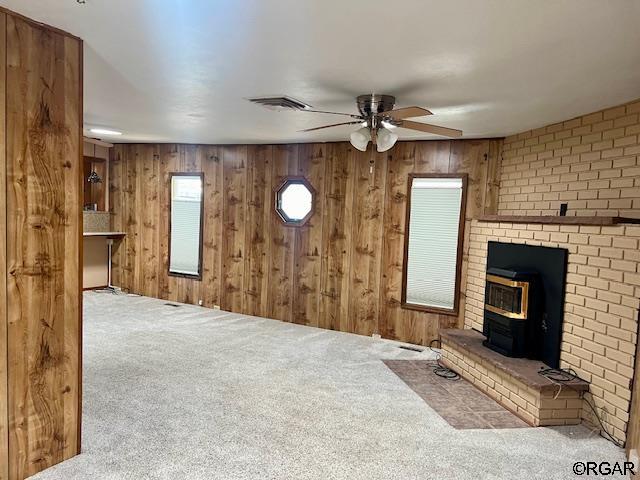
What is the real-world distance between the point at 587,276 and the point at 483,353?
1.04m

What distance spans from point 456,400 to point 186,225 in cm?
464

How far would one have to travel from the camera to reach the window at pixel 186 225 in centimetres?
623

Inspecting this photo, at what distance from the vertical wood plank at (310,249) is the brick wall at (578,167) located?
2228 mm

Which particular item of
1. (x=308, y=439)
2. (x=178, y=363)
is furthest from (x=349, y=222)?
(x=308, y=439)

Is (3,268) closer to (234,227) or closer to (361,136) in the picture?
(361,136)

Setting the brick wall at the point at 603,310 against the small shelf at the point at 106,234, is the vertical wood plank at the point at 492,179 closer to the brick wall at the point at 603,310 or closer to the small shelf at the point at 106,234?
the brick wall at the point at 603,310

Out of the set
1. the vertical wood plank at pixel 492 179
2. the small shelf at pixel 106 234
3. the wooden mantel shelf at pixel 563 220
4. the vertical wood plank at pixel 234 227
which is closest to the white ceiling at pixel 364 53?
the vertical wood plank at pixel 492 179

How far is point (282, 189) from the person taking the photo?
565cm

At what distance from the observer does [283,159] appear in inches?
221

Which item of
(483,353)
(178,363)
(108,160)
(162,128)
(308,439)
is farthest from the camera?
(108,160)

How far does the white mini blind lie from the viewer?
187 inches

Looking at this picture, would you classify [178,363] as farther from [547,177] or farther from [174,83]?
[547,177]

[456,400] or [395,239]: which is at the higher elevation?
[395,239]

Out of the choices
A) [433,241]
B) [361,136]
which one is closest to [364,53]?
[361,136]
